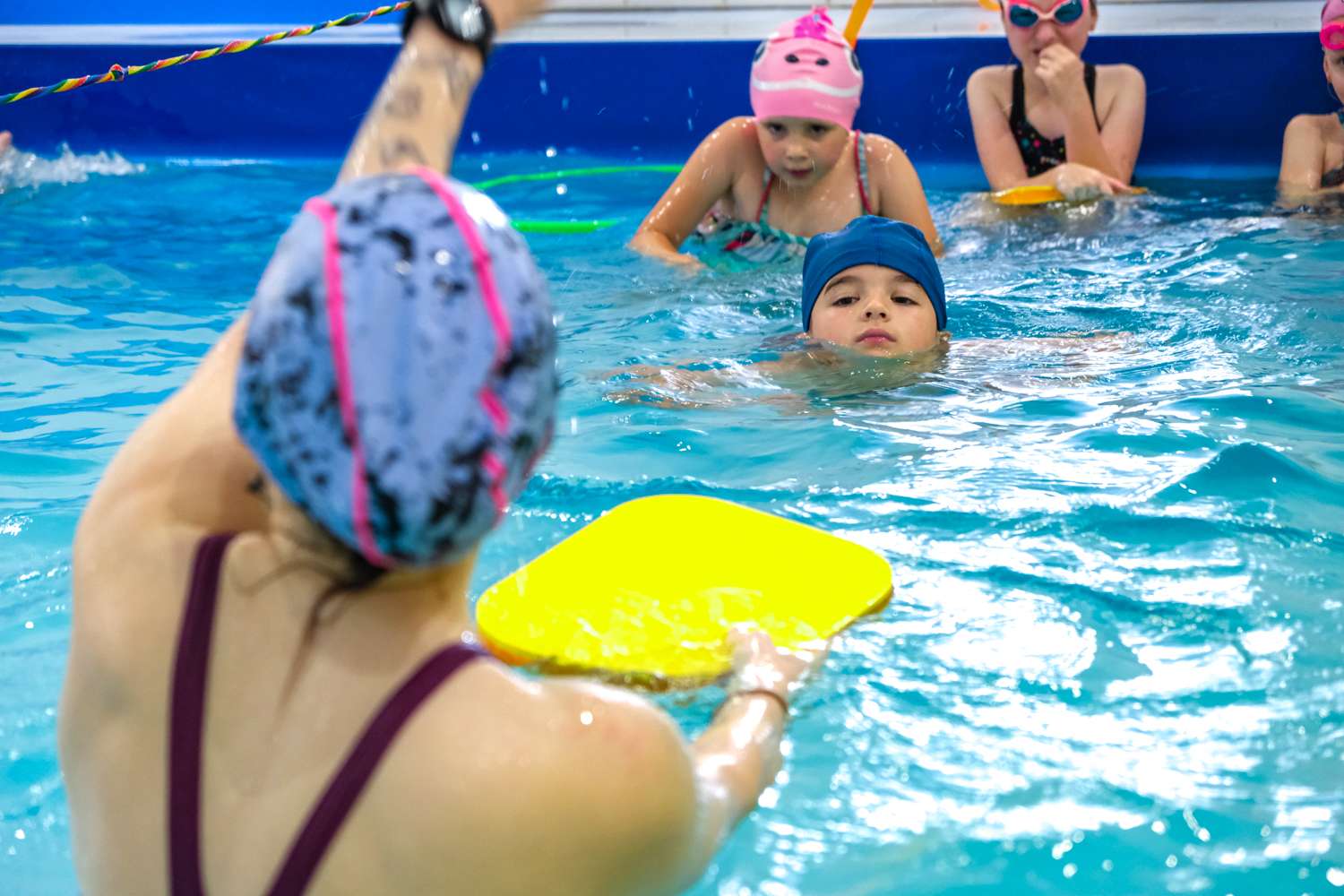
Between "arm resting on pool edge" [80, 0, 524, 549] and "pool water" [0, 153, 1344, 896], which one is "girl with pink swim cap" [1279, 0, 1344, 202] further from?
"arm resting on pool edge" [80, 0, 524, 549]

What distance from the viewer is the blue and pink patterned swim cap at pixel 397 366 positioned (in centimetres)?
120

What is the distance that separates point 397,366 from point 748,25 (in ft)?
27.2

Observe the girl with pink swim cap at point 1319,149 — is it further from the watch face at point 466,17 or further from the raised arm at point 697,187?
the watch face at point 466,17

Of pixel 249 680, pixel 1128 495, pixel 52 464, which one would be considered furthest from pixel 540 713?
pixel 52 464

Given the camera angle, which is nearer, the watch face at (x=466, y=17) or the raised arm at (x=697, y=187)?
the watch face at (x=466, y=17)

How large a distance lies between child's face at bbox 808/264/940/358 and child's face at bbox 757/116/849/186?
1087 mm

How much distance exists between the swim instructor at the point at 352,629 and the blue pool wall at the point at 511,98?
23.2 feet

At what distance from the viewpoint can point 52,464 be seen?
3932 mm

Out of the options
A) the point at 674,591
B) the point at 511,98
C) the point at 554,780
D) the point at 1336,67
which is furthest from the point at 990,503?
the point at 511,98

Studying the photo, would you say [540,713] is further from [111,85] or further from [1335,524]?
[111,85]

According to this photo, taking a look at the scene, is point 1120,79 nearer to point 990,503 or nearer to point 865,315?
point 865,315

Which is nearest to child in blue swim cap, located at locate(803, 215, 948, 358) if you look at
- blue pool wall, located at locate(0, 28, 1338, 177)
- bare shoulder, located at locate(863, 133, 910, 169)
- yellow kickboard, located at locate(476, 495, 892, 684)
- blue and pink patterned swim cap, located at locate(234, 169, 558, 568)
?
bare shoulder, located at locate(863, 133, 910, 169)

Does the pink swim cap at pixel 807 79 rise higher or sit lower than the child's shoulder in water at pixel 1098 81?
higher

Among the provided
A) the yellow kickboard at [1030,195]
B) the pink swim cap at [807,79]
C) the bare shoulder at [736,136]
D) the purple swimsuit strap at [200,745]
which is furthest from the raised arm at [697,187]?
the purple swimsuit strap at [200,745]
